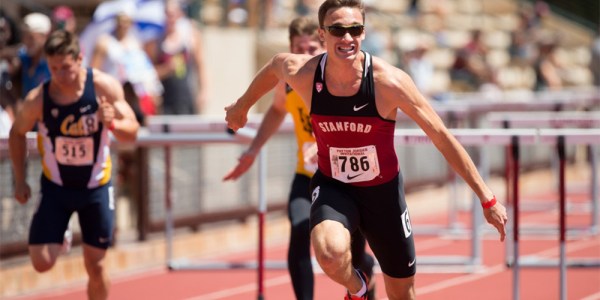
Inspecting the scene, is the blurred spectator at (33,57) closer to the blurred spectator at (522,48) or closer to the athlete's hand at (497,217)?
the athlete's hand at (497,217)

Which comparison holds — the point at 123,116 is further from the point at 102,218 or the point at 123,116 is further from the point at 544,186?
the point at 544,186

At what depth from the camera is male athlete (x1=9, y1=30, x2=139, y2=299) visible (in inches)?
333

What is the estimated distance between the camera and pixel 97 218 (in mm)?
8578

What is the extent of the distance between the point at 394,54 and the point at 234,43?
275cm

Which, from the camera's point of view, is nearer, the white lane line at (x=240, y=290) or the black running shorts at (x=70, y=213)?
the black running shorts at (x=70, y=213)

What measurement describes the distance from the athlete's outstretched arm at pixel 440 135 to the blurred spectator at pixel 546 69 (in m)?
17.2

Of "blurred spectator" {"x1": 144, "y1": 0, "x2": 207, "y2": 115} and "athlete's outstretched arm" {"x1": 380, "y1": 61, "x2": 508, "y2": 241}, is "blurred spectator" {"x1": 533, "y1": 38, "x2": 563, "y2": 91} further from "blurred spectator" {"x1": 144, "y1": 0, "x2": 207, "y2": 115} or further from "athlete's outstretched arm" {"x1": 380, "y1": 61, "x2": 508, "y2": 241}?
"athlete's outstretched arm" {"x1": 380, "y1": 61, "x2": 508, "y2": 241}

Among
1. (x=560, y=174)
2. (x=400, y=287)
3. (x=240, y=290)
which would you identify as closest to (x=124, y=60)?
(x=240, y=290)

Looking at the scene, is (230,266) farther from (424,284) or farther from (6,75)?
(6,75)

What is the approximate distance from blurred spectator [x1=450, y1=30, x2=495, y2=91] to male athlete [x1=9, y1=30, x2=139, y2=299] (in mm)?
14615

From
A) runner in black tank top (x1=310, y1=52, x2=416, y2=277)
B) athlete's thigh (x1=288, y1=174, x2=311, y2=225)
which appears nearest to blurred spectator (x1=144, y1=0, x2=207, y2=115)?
athlete's thigh (x1=288, y1=174, x2=311, y2=225)

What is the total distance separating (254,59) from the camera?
20078mm

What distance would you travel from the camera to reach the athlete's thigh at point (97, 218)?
8.53 m

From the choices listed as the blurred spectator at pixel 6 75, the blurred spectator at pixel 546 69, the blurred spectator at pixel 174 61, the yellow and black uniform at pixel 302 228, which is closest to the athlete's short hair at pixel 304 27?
the yellow and black uniform at pixel 302 228
